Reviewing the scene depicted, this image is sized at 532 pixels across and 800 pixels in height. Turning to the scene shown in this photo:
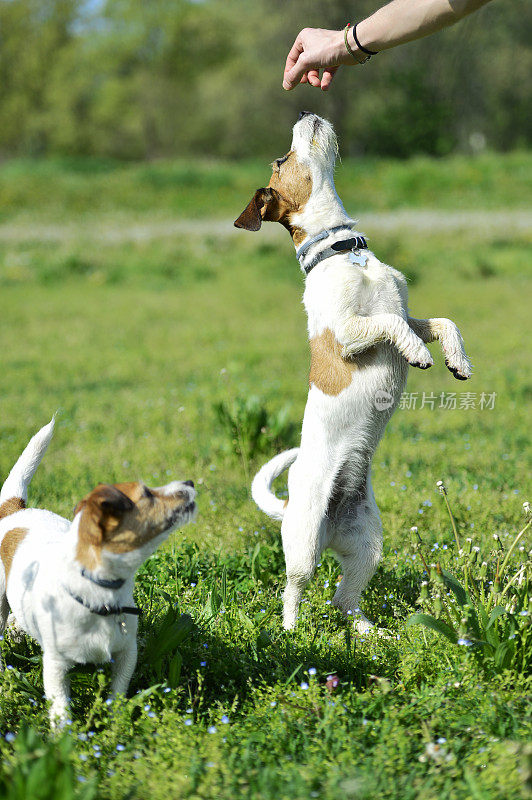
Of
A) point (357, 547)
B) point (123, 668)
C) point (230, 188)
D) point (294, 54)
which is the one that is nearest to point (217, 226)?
point (230, 188)

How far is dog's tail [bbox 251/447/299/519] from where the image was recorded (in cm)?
359

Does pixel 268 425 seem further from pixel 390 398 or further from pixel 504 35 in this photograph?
pixel 504 35

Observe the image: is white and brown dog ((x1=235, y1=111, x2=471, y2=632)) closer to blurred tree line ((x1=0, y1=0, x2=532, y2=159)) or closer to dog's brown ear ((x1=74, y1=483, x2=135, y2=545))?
dog's brown ear ((x1=74, y1=483, x2=135, y2=545))

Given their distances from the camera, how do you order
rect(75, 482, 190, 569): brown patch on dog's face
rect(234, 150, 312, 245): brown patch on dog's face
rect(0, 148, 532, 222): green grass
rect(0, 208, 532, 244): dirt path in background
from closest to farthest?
1. rect(75, 482, 190, 569): brown patch on dog's face
2. rect(234, 150, 312, 245): brown patch on dog's face
3. rect(0, 208, 532, 244): dirt path in background
4. rect(0, 148, 532, 222): green grass

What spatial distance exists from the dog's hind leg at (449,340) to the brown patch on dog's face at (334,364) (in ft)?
1.04

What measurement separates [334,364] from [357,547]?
2.68ft

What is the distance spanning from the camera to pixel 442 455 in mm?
5828

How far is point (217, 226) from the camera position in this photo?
17.4 meters

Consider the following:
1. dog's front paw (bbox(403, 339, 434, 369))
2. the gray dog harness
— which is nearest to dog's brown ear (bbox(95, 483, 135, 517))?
dog's front paw (bbox(403, 339, 434, 369))

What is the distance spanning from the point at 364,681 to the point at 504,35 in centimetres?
3556

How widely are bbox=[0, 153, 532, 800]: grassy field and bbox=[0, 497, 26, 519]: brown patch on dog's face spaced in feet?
1.79

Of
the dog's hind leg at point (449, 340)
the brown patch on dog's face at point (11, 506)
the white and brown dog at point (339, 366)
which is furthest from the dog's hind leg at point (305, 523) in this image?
the brown patch on dog's face at point (11, 506)

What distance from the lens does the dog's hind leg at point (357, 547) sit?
3383 mm

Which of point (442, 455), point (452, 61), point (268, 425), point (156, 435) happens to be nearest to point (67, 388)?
point (156, 435)
